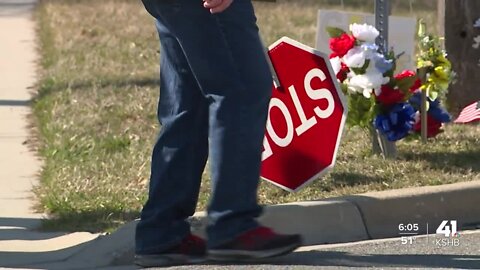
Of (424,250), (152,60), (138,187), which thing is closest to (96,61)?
(152,60)

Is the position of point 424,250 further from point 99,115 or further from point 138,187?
point 99,115

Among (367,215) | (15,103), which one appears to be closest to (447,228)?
(367,215)

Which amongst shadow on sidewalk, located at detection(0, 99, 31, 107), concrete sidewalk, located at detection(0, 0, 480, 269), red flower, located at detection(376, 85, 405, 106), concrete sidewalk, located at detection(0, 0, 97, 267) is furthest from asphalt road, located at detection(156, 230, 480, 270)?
shadow on sidewalk, located at detection(0, 99, 31, 107)

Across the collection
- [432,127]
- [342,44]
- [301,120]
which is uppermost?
[342,44]

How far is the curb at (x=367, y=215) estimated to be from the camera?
207 inches

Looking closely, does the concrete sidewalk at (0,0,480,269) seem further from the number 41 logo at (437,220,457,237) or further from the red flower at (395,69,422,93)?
the red flower at (395,69,422,93)

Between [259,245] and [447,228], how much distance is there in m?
1.24

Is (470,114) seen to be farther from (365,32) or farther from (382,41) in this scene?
(365,32)

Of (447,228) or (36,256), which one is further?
(447,228)

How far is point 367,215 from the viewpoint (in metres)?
5.36

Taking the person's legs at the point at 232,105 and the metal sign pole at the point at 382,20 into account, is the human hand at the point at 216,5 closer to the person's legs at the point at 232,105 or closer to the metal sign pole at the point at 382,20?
the person's legs at the point at 232,105

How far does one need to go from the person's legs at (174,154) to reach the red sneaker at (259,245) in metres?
0.25

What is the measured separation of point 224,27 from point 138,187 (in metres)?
1.66

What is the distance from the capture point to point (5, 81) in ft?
28.8
